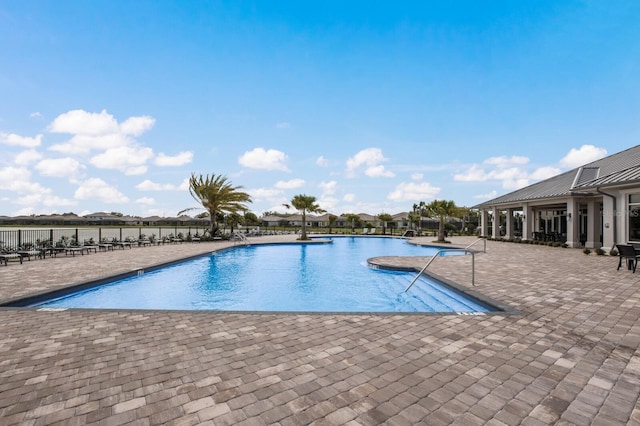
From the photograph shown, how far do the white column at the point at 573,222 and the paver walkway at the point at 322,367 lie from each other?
14080 millimetres

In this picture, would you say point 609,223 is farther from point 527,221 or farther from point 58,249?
point 58,249

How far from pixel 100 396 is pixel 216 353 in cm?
111

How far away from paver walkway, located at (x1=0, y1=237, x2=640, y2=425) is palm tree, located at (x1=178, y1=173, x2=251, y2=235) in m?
20.3

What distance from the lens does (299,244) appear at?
23.3 meters

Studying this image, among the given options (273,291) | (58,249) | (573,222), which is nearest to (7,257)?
(58,249)

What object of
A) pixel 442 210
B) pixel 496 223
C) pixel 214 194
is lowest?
pixel 496 223

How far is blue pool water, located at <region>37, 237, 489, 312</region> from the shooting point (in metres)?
7.25

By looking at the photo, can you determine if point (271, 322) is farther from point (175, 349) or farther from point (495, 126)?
point (495, 126)

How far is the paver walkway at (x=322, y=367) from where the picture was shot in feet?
7.80

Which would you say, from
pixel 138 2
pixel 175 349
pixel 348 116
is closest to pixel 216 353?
pixel 175 349

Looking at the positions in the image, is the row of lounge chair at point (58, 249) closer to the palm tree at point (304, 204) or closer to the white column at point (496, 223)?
the palm tree at point (304, 204)

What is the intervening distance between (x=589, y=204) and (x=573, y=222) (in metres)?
1.17

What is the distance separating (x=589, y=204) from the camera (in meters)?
16.3

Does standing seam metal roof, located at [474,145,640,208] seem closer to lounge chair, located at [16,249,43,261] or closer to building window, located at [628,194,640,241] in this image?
building window, located at [628,194,640,241]
